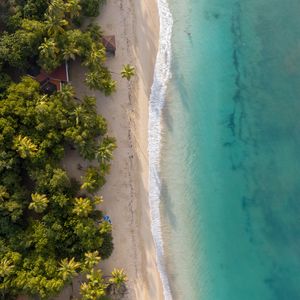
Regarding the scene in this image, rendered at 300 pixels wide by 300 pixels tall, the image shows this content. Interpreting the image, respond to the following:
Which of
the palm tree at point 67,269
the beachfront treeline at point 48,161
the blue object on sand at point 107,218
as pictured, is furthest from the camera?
the blue object on sand at point 107,218

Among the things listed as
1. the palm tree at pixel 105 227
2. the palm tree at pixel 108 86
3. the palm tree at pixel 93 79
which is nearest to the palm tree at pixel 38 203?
the palm tree at pixel 105 227

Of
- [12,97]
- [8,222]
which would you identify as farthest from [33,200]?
[12,97]

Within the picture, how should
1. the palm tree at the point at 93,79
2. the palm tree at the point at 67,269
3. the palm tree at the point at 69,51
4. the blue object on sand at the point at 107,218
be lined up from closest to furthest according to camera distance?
1. the palm tree at the point at 67,269
2. the palm tree at the point at 69,51
3. the palm tree at the point at 93,79
4. the blue object on sand at the point at 107,218

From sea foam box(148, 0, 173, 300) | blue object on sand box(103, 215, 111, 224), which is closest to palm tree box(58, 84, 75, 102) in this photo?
sea foam box(148, 0, 173, 300)

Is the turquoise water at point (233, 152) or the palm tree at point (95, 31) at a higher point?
the palm tree at point (95, 31)

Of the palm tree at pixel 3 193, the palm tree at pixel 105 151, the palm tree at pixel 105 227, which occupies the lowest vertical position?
the palm tree at pixel 105 227

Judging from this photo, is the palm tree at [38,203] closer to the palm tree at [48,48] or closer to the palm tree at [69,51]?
the palm tree at [48,48]

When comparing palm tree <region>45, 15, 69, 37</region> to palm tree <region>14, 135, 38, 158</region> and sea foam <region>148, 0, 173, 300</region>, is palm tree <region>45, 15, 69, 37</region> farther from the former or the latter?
sea foam <region>148, 0, 173, 300</region>

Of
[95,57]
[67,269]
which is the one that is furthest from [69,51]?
[67,269]
